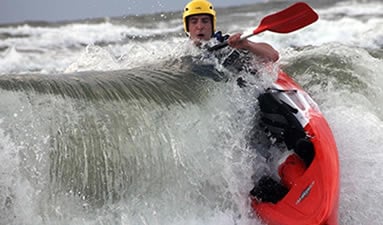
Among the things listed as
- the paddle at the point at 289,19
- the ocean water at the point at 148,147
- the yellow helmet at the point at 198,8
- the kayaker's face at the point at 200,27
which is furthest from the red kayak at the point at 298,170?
the yellow helmet at the point at 198,8

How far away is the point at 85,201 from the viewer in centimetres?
305

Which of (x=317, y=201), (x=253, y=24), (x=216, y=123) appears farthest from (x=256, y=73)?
(x=253, y=24)

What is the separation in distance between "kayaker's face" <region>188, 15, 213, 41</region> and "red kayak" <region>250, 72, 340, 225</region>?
0.59 m

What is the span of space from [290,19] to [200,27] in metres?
0.55

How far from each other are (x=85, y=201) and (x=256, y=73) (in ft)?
4.12

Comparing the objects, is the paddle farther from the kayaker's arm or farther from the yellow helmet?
the yellow helmet

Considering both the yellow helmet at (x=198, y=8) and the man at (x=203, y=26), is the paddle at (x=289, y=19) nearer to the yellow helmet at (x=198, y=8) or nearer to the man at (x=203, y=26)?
the man at (x=203, y=26)

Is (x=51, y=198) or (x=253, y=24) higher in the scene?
(x=51, y=198)

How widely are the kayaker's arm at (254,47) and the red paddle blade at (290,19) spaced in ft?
0.40

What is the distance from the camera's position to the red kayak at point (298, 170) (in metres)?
3.26

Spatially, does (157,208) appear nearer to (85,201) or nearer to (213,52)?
(85,201)

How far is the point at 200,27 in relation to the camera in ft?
13.3

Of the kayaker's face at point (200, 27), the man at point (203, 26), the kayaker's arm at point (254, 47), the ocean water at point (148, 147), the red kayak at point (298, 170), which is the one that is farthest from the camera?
the kayaker's face at point (200, 27)

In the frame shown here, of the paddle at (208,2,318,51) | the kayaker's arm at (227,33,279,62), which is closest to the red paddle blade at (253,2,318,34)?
the paddle at (208,2,318,51)
